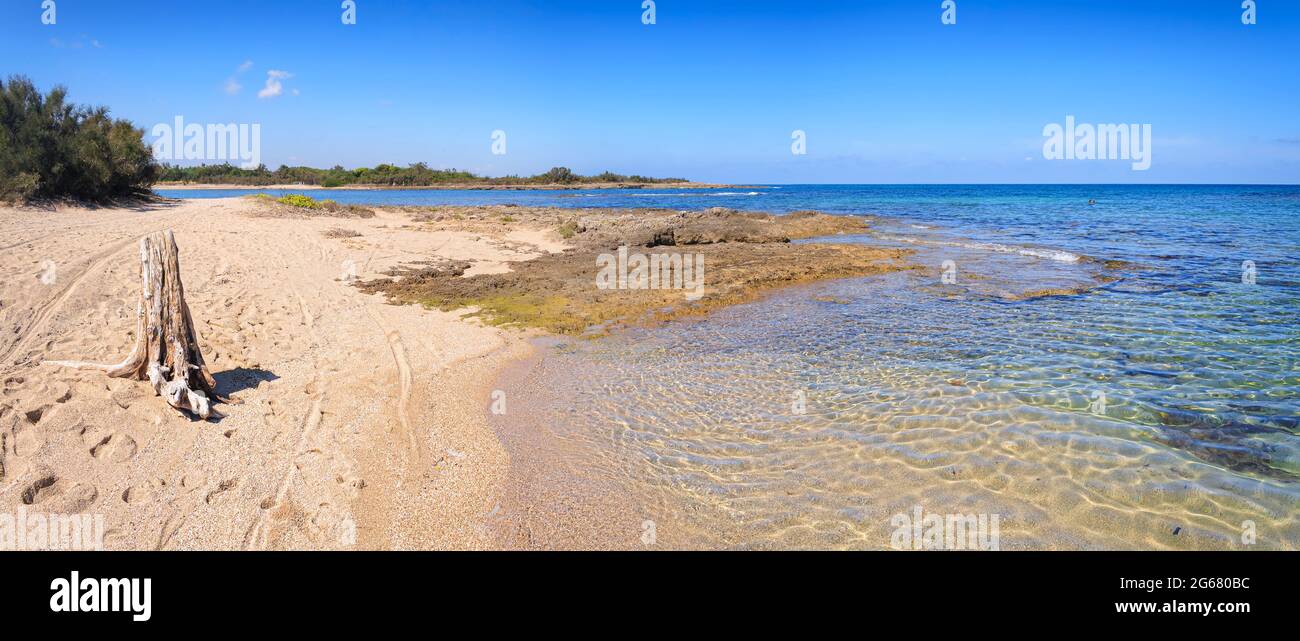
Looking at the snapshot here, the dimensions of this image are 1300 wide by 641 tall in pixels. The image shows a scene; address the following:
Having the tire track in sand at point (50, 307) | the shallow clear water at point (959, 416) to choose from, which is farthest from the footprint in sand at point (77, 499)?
the shallow clear water at point (959, 416)

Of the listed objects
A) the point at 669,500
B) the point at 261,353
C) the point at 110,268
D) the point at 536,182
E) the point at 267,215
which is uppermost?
the point at 536,182

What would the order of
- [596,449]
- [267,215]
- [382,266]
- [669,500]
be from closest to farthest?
[669,500] < [596,449] < [382,266] < [267,215]

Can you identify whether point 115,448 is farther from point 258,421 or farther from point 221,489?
point 221,489

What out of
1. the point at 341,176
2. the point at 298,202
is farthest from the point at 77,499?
the point at 341,176

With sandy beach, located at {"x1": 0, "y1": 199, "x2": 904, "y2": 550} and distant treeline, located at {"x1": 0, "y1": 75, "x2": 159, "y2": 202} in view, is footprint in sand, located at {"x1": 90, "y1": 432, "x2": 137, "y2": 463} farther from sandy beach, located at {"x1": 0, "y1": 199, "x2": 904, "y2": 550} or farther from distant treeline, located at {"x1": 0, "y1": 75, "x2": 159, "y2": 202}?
distant treeline, located at {"x1": 0, "y1": 75, "x2": 159, "y2": 202}

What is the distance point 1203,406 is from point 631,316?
28.9ft

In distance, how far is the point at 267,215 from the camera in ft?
87.6

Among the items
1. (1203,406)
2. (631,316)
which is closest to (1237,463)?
(1203,406)

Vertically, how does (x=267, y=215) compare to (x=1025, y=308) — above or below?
above

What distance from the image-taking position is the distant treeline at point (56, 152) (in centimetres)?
2239

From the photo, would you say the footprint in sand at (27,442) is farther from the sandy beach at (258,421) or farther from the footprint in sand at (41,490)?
the footprint in sand at (41,490)

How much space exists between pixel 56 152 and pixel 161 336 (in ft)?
86.6

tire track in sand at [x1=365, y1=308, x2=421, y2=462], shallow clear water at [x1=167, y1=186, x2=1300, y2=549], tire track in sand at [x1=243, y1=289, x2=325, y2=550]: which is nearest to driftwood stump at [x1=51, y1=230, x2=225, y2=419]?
tire track in sand at [x1=243, y1=289, x2=325, y2=550]
